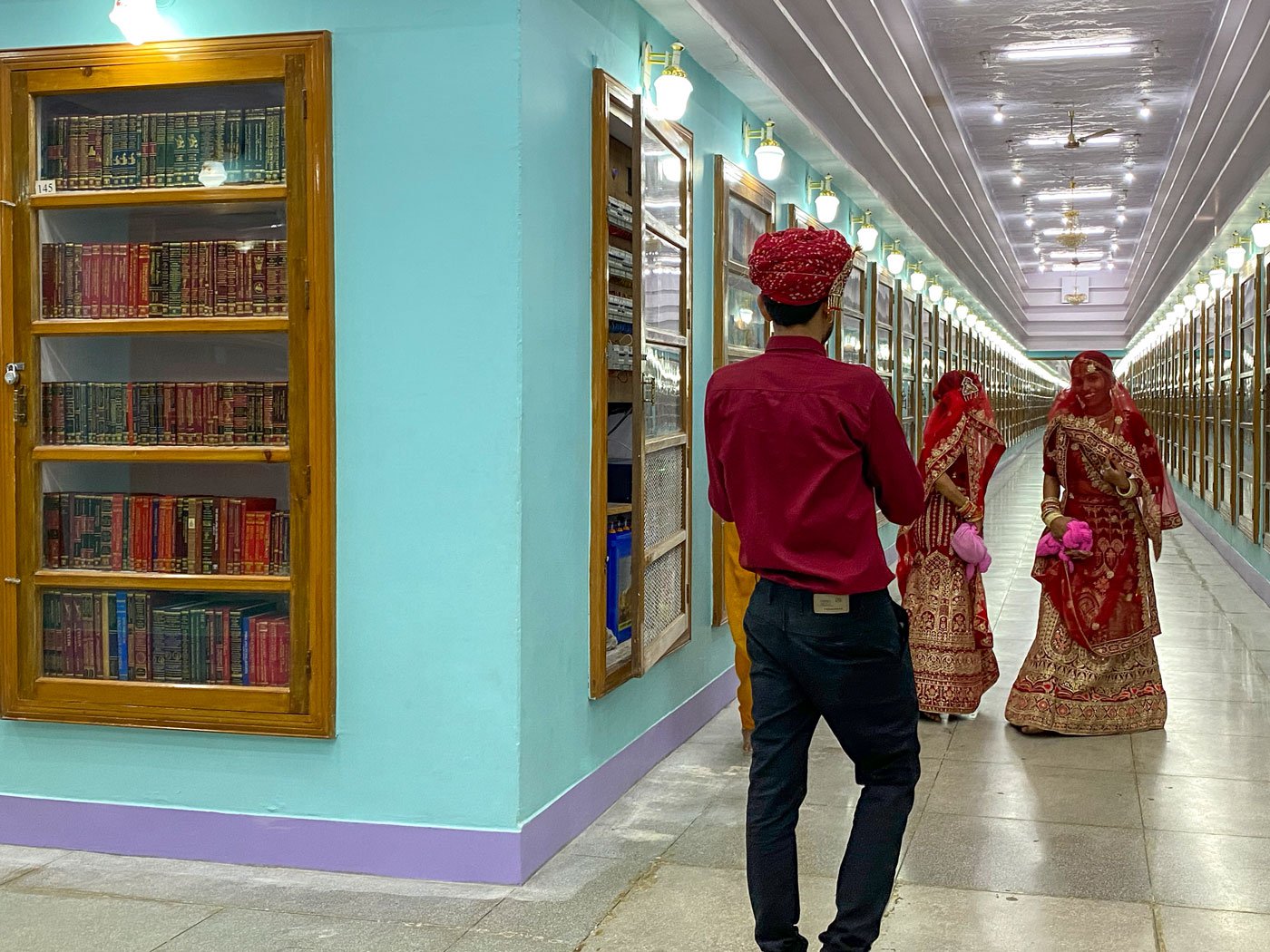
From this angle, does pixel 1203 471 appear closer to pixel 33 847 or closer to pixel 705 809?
pixel 705 809

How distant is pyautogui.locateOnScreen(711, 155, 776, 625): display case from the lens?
6.68 metres

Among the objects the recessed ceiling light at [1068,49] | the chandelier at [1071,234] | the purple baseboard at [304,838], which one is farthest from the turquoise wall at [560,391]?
the chandelier at [1071,234]

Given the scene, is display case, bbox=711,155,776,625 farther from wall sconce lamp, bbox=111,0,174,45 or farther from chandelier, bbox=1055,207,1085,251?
chandelier, bbox=1055,207,1085,251

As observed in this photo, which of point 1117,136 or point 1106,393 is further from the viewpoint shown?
point 1117,136

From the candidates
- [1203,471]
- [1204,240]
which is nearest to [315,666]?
[1204,240]

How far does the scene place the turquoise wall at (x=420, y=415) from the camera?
4191 millimetres

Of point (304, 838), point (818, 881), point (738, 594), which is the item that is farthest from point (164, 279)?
point (818, 881)

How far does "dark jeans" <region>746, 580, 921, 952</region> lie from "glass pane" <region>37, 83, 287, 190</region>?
Answer: 2.20 m

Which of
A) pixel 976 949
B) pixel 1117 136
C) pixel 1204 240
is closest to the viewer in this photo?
pixel 976 949

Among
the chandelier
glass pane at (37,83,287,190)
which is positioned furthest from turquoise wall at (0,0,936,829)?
the chandelier

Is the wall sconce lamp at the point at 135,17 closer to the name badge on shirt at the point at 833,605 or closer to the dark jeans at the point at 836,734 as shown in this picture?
the dark jeans at the point at 836,734

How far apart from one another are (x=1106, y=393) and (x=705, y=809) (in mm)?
2554

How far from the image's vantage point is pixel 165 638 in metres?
4.55

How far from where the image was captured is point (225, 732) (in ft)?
14.5
